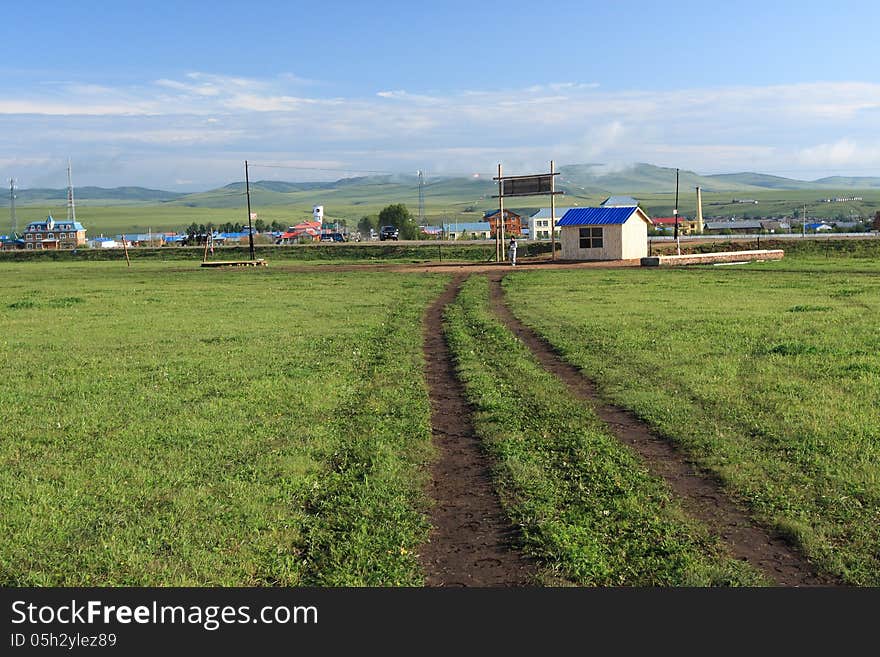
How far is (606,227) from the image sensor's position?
53.4 m

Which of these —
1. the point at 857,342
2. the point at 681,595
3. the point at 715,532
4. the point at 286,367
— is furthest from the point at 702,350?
the point at 681,595

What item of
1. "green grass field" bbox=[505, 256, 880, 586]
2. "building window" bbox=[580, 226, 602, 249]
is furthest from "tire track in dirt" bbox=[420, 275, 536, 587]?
"building window" bbox=[580, 226, 602, 249]

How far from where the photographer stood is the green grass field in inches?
311

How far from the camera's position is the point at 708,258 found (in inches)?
1994

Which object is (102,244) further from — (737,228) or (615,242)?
(737,228)

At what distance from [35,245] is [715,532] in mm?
133443

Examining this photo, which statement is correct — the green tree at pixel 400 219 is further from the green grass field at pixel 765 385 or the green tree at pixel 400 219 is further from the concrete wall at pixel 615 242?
the green grass field at pixel 765 385

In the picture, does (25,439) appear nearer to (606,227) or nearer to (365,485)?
(365,485)

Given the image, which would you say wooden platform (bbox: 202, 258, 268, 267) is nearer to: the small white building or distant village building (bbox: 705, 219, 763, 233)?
the small white building

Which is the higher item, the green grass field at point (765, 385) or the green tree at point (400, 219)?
the green tree at point (400, 219)

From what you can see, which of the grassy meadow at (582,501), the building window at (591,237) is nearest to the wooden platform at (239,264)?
the building window at (591,237)

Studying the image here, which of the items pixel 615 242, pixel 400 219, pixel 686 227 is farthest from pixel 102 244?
pixel 615 242

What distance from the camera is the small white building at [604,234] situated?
174 feet

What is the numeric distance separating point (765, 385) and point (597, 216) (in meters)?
42.2
